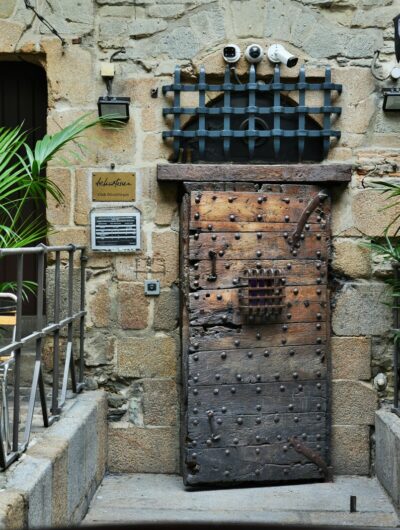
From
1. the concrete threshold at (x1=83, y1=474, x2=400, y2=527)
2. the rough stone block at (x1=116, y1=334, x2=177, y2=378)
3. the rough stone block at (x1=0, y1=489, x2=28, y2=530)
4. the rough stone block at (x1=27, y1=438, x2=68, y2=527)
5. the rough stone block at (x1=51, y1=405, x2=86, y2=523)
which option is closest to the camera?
the rough stone block at (x1=0, y1=489, x2=28, y2=530)

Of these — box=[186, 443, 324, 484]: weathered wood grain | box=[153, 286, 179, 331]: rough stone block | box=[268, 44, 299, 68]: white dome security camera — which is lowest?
box=[186, 443, 324, 484]: weathered wood grain

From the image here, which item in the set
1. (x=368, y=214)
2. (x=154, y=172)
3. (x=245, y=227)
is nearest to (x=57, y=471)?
(x=245, y=227)

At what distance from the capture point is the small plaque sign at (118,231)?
4.92 metres

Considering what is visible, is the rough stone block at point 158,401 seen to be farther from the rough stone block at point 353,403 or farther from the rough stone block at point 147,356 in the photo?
the rough stone block at point 353,403

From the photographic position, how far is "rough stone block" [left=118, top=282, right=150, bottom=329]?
4938 mm

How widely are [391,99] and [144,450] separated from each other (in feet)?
8.52

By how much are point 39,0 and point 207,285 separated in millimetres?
2013

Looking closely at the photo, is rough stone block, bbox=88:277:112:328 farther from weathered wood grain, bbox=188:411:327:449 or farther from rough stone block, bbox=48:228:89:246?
weathered wood grain, bbox=188:411:327:449

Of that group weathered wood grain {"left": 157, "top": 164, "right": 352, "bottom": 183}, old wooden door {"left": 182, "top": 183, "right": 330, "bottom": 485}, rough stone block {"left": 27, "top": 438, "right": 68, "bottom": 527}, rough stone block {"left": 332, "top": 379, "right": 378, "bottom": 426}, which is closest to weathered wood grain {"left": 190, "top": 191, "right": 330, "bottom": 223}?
old wooden door {"left": 182, "top": 183, "right": 330, "bottom": 485}

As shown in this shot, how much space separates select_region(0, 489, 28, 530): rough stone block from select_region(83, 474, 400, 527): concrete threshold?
1.42 m

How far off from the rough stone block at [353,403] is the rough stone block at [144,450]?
996mm

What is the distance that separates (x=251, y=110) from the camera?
4805 mm

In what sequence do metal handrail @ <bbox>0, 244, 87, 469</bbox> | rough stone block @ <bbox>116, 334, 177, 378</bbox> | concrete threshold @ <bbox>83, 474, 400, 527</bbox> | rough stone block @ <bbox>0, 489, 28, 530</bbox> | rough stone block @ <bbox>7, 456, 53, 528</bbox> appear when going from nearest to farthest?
rough stone block @ <bbox>0, 489, 28, 530</bbox>
rough stone block @ <bbox>7, 456, 53, 528</bbox>
metal handrail @ <bbox>0, 244, 87, 469</bbox>
concrete threshold @ <bbox>83, 474, 400, 527</bbox>
rough stone block @ <bbox>116, 334, 177, 378</bbox>

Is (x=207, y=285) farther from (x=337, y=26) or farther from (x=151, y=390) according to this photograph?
(x=337, y=26)
